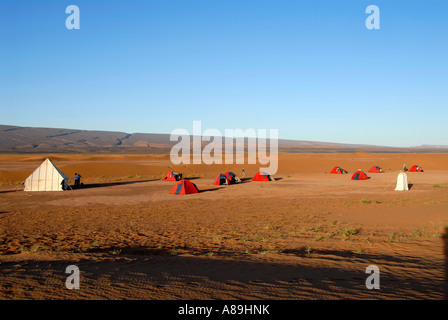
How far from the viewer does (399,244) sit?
11.2 metres

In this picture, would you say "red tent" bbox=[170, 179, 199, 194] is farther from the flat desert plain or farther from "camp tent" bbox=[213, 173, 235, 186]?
"camp tent" bbox=[213, 173, 235, 186]

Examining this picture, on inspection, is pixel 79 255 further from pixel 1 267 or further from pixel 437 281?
pixel 437 281

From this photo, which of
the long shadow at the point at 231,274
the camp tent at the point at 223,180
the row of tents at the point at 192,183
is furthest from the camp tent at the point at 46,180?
the long shadow at the point at 231,274

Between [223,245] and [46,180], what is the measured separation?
23.0 m

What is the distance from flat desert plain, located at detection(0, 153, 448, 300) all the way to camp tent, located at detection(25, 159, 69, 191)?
3.66m

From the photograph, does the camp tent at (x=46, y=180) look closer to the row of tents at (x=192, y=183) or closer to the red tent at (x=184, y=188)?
the row of tents at (x=192, y=183)

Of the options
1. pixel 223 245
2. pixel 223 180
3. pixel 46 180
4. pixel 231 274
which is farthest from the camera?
pixel 223 180

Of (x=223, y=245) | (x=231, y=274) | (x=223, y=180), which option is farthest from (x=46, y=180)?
(x=231, y=274)

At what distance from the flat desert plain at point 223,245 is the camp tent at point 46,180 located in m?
3.66

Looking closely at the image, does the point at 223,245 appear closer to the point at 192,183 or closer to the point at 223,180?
the point at 192,183

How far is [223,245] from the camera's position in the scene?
11.4 m
